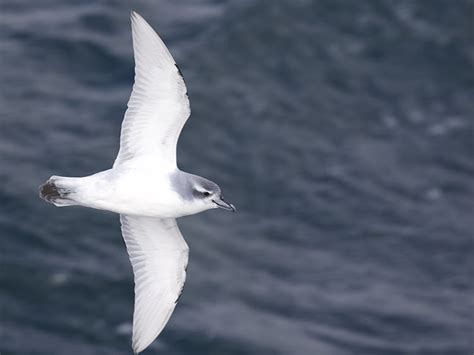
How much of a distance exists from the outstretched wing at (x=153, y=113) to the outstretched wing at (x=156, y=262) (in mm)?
1124

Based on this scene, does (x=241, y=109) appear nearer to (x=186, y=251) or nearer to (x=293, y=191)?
(x=293, y=191)

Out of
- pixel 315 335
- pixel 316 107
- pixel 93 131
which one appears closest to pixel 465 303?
pixel 315 335

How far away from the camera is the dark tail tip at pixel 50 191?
1264cm

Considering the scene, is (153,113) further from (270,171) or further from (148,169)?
(270,171)

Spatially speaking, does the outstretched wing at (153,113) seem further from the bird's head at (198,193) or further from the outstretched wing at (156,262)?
the outstretched wing at (156,262)

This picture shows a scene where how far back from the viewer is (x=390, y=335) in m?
23.3

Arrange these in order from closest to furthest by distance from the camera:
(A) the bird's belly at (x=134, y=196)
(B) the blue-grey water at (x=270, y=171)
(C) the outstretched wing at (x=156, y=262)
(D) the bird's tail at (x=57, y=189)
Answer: (A) the bird's belly at (x=134, y=196), (D) the bird's tail at (x=57, y=189), (C) the outstretched wing at (x=156, y=262), (B) the blue-grey water at (x=270, y=171)

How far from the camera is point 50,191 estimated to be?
12.6 m

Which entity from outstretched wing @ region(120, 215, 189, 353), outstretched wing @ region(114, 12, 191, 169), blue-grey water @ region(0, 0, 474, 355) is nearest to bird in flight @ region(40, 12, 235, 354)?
outstretched wing @ region(114, 12, 191, 169)

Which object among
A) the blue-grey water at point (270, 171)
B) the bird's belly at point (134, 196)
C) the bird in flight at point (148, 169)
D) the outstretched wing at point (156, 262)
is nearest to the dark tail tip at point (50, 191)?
the bird in flight at point (148, 169)

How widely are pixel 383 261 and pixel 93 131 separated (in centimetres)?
725

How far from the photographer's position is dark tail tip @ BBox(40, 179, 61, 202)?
1264 centimetres

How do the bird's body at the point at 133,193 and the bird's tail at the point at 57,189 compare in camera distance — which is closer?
the bird's body at the point at 133,193

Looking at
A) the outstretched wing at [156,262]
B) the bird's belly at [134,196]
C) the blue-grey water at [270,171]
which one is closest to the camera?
the bird's belly at [134,196]
